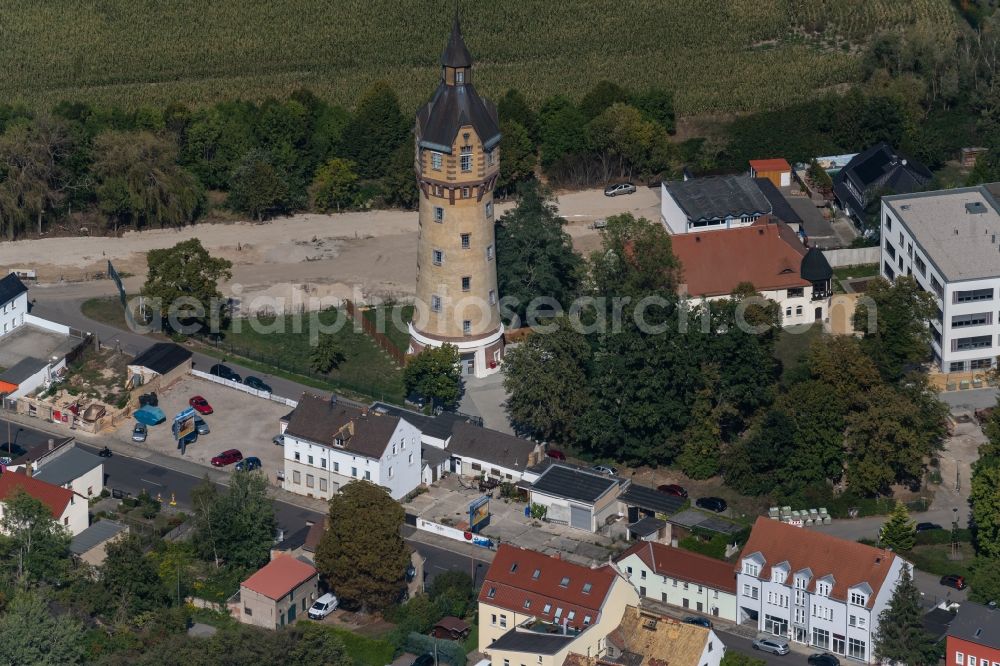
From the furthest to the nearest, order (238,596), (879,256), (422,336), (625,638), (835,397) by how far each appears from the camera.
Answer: (879,256) < (422,336) < (835,397) < (238,596) < (625,638)

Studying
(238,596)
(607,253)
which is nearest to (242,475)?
(238,596)

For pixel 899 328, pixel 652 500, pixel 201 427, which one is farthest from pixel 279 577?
pixel 899 328

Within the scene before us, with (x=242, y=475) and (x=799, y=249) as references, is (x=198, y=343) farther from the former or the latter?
(x=799, y=249)

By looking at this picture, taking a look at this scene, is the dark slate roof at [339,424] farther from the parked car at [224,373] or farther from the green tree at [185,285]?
the green tree at [185,285]

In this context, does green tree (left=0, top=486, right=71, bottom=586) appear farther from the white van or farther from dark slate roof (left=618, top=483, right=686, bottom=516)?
dark slate roof (left=618, top=483, right=686, bottom=516)

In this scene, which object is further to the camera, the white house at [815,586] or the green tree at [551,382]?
the green tree at [551,382]

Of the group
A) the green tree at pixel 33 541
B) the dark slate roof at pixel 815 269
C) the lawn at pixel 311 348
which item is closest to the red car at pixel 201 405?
the lawn at pixel 311 348
